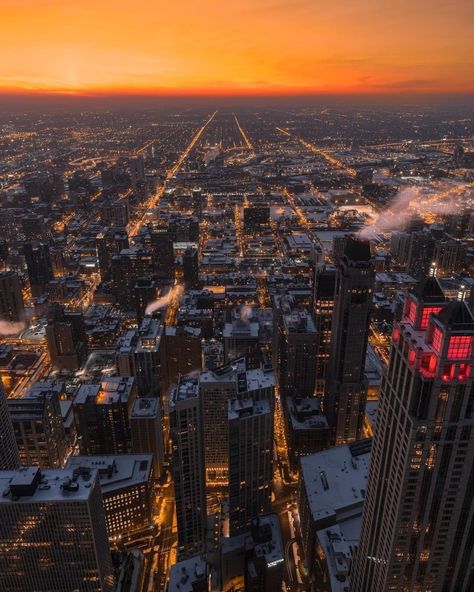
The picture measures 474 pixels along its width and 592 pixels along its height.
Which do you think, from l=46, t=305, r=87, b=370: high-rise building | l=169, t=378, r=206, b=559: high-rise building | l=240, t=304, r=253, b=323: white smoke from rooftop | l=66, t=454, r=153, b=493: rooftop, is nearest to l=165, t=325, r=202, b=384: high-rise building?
l=240, t=304, r=253, b=323: white smoke from rooftop

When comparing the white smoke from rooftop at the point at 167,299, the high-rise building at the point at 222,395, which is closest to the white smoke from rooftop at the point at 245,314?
the white smoke from rooftop at the point at 167,299

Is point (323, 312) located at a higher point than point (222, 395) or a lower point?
higher

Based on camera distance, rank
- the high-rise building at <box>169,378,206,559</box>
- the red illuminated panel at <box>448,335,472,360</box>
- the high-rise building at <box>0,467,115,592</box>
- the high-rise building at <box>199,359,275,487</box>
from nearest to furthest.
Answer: the red illuminated panel at <box>448,335,472,360</box>, the high-rise building at <box>0,467,115,592</box>, the high-rise building at <box>169,378,206,559</box>, the high-rise building at <box>199,359,275,487</box>

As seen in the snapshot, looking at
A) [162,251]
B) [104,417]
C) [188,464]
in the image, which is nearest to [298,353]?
[188,464]

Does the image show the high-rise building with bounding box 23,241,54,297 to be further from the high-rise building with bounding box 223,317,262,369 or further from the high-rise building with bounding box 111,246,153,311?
the high-rise building with bounding box 223,317,262,369

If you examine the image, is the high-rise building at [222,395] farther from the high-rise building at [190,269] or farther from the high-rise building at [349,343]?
the high-rise building at [190,269]

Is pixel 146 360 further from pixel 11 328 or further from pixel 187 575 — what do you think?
pixel 11 328
